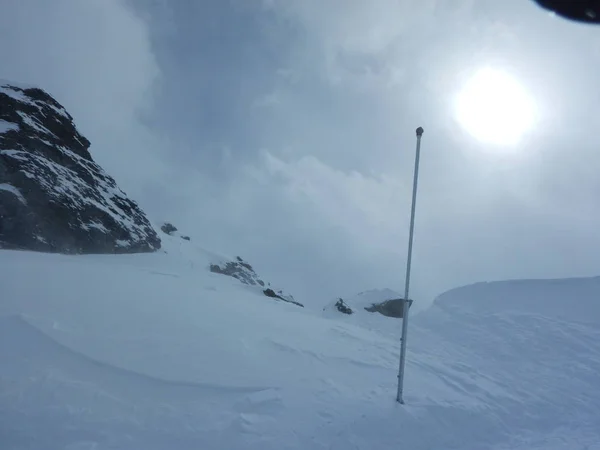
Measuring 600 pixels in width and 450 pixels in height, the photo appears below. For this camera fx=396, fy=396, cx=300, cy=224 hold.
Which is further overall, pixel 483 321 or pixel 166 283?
pixel 166 283

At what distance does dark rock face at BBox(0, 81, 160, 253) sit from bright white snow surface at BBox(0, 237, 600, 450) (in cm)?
1046

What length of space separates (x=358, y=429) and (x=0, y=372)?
5.56 meters

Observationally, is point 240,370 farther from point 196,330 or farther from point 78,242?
point 78,242

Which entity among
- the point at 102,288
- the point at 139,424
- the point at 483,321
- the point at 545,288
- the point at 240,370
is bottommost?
the point at 139,424

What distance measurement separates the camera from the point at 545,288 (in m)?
17.3

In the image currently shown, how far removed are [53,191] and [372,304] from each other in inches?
938

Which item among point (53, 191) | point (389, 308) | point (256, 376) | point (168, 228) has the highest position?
point (168, 228)

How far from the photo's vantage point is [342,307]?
28.1m

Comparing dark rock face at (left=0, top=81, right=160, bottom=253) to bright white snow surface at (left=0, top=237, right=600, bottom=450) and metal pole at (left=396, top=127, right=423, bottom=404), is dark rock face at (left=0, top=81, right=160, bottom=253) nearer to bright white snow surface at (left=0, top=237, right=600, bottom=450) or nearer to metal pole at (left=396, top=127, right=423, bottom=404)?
bright white snow surface at (left=0, top=237, right=600, bottom=450)

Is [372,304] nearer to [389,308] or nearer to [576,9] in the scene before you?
[389,308]

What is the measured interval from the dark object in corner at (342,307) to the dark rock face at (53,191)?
16067 millimetres

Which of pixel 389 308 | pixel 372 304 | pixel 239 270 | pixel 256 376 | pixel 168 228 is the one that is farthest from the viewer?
pixel 168 228

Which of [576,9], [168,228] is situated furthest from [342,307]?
[168,228]

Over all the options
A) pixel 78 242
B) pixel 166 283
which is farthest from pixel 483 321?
pixel 78 242
